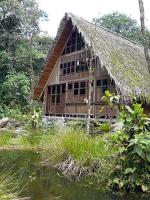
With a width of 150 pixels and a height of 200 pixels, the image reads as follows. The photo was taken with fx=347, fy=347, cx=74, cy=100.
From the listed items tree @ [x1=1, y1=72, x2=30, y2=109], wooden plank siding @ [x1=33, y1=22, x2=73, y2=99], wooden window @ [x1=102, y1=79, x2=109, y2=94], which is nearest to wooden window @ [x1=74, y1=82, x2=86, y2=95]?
wooden window @ [x1=102, y1=79, x2=109, y2=94]

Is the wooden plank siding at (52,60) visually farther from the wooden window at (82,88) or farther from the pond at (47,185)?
the pond at (47,185)

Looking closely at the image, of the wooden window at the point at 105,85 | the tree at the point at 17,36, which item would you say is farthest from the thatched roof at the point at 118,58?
the tree at the point at 17,36

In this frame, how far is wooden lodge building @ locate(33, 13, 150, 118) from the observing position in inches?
590

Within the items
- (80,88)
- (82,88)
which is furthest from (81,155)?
(80,88)

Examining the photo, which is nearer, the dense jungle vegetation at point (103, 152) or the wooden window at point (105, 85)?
the dense jungle vegetation at point (103, 152)

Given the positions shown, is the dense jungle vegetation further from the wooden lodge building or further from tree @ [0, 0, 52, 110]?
tree @ [0, 0, 52, 110]

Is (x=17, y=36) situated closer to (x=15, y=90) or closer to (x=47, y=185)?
(x=15, y=90)

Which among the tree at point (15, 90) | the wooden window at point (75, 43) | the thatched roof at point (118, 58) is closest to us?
the thatched roof at point (118, 58)

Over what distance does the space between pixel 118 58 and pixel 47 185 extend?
10.5 m

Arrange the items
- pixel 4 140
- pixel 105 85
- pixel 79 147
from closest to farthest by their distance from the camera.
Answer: pixel 79 147, pixel 4 140, pixel 105 85

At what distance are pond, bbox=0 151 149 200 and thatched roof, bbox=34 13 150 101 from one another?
21.3 feet

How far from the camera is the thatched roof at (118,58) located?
47.5 feet

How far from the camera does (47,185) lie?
6.47 meters

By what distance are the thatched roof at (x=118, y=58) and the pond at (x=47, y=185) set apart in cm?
650
